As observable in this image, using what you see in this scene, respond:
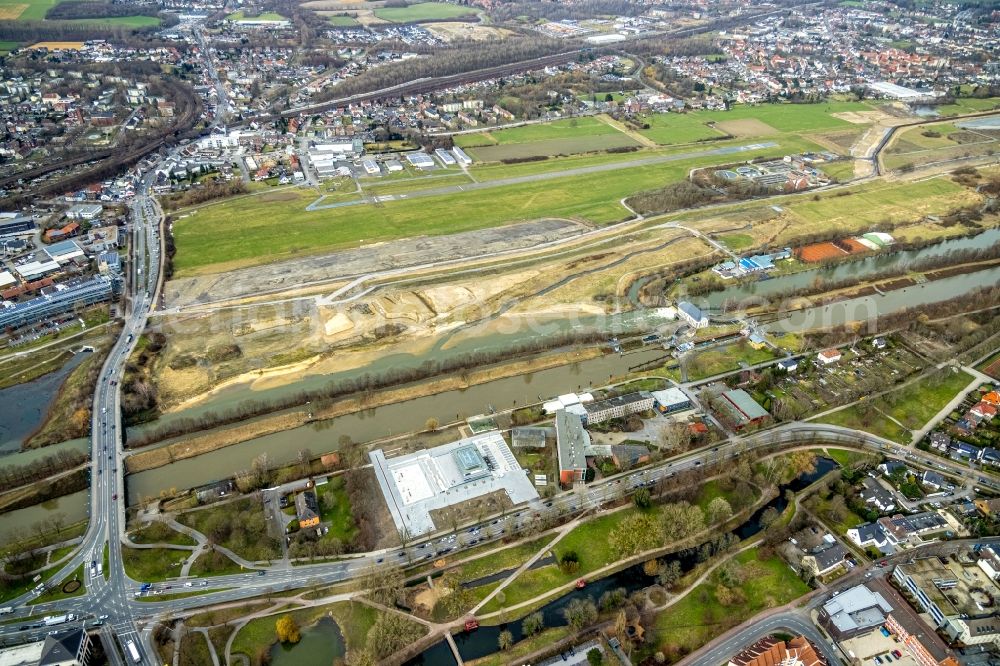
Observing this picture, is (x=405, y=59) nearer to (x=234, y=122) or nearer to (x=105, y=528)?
(x=234, y=122)

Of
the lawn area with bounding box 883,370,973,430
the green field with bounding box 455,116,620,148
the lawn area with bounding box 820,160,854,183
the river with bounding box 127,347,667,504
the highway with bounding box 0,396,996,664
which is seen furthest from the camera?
the green field with bounding box 455,116,620,148

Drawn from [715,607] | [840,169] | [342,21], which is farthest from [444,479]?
[342,21]

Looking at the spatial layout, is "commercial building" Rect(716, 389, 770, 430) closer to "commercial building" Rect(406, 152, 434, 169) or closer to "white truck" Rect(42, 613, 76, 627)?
"white truck" Rect(42, 613, 76, 627)

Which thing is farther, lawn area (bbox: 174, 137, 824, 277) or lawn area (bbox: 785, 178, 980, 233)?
lawn area (bbox: 785, 178, 980, 233)

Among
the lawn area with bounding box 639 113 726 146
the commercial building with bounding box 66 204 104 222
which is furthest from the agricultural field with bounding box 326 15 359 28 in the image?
the commercial building with bounding box 66 204 104 222

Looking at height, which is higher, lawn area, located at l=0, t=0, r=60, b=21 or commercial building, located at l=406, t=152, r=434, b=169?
lawn area, located at l=0, t=0, r=60, b=21

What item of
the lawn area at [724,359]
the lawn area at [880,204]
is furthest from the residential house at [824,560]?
the lawn area at [880,204]

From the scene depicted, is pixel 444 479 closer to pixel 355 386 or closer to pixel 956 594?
pixel 355 386
